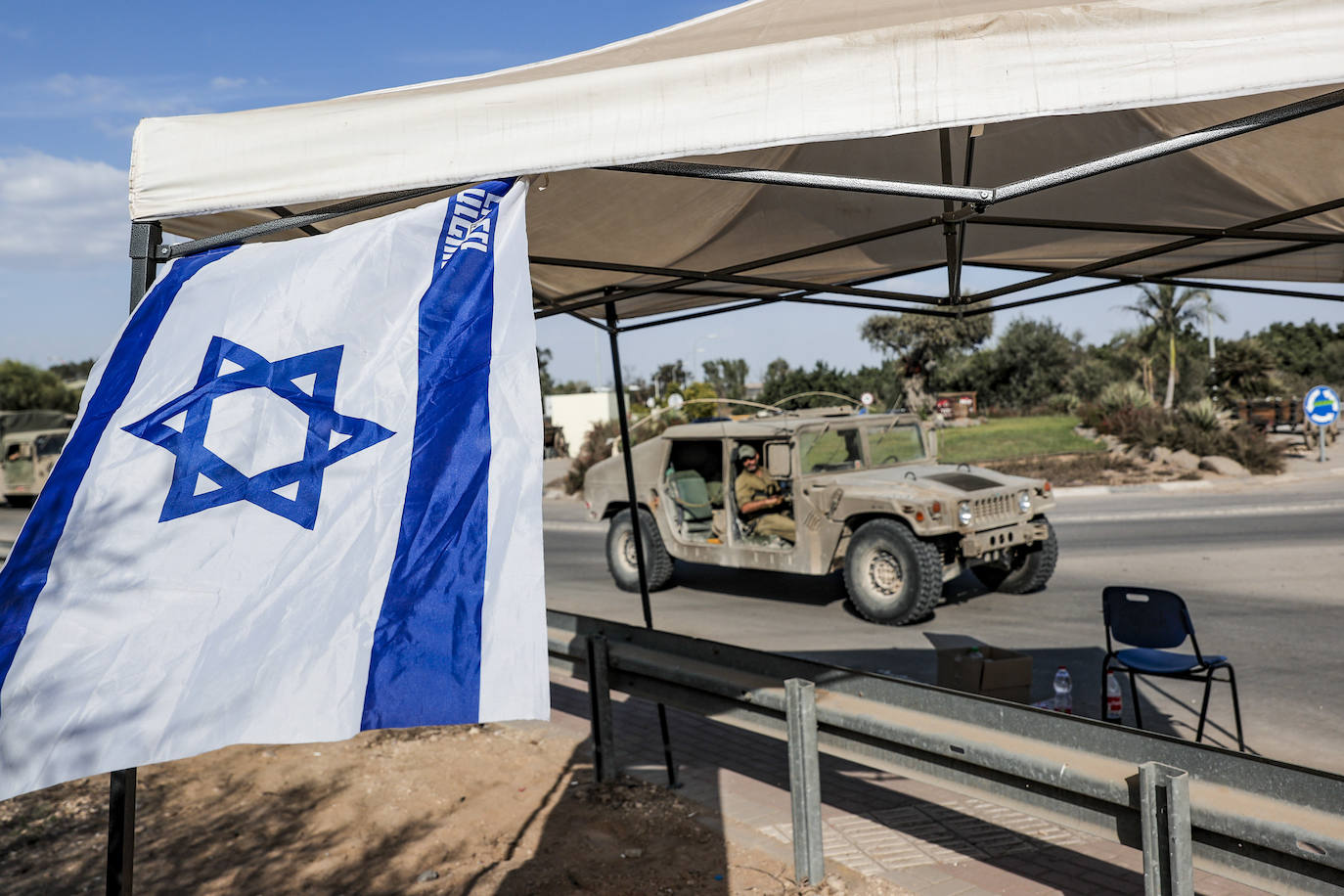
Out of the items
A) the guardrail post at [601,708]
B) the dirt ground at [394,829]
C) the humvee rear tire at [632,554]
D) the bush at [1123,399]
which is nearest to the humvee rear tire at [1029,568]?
the humvee rear tire at [632,554]

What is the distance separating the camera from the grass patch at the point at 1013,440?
2692 centimetres

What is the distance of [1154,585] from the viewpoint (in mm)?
10531

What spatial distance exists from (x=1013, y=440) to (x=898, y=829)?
94.6 ft

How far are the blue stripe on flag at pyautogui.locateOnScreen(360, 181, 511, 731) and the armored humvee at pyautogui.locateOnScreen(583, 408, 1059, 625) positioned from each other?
23.1 feet

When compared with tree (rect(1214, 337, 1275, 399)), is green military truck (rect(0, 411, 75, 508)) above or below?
below

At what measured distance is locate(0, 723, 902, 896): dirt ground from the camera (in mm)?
4008

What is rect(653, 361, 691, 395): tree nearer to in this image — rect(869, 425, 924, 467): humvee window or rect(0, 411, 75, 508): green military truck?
rect(0, 411, 75, 508): green military truck

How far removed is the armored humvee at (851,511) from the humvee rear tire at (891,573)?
0.01 m

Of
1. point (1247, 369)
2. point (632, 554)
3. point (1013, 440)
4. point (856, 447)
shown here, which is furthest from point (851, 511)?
point (1247, 369)

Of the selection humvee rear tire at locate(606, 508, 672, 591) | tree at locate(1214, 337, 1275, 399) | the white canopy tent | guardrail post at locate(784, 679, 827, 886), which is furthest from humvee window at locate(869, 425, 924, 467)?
tree at locate(1214, 337, 1275, 399)

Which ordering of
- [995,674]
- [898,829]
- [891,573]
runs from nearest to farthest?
[898,829] → [995,674] → [891,573]

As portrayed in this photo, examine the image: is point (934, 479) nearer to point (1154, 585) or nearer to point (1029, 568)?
point (1029, 568)

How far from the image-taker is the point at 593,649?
482 centimetres

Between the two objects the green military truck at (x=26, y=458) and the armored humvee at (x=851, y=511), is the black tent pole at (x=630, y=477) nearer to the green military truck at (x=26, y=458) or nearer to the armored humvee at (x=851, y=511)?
the armored humvee at (x=851, y=511)
